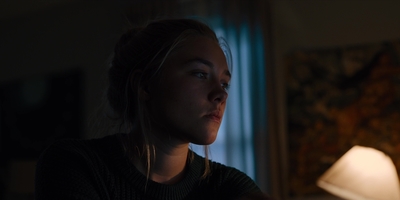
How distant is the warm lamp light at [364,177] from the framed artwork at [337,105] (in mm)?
800

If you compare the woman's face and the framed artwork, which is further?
the framed artwork

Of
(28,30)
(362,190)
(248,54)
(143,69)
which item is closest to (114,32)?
(28,30)

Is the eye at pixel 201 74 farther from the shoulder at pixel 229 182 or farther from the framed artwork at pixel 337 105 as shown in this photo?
the framed artwork at pixel 337 105

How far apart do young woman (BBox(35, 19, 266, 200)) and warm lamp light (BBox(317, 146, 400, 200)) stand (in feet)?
4.35

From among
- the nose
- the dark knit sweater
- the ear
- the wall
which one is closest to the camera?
the dark knit sweater

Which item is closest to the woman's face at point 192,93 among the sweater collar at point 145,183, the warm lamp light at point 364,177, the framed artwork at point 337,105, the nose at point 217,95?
the nose at point 217,95

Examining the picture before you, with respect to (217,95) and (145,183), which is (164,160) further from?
(217,95)

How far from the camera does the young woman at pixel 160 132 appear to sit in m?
1.14

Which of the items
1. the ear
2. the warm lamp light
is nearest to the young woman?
the ear

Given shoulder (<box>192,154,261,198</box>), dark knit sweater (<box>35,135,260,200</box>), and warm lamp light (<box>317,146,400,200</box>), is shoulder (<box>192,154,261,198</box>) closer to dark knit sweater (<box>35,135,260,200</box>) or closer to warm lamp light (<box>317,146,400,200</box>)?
dark knit sweater (<box>35,135,260,200</box>)

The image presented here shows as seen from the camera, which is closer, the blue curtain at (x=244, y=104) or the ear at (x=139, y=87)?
the ear at (x=139, y=87)

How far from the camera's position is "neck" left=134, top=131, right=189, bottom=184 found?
122 cm

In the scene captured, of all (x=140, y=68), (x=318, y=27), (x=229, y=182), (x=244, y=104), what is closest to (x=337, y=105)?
(x=318, y=27)

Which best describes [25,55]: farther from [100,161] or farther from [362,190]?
[100,161]
